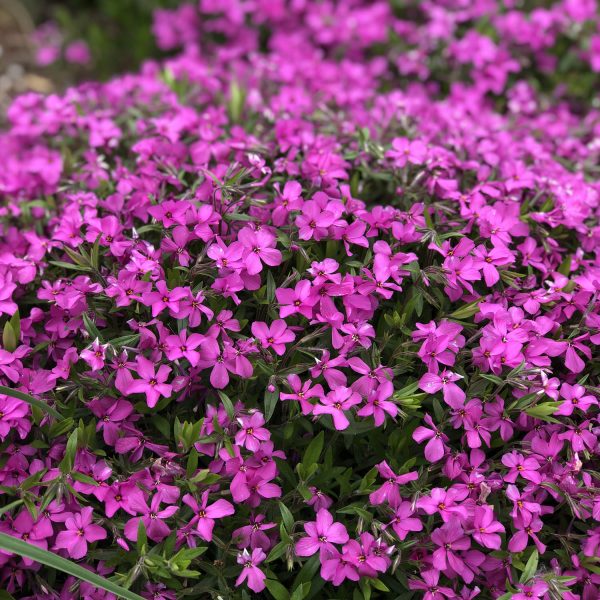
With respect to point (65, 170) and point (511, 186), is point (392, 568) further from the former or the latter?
point (65, 170)

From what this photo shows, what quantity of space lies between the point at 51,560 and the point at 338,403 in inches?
31.5

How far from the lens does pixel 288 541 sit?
1810mm

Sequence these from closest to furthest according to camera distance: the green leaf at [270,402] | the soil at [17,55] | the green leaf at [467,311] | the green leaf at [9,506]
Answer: the green leaf at [9,506] → the green leaf at [270,402] → the green leaf at [467,311] → the soil at [17,55]

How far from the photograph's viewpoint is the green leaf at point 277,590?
5.91ft

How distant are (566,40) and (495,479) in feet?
10.9

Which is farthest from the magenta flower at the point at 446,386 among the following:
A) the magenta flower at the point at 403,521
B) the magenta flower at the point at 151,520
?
the magenta flower at the point at 151,520

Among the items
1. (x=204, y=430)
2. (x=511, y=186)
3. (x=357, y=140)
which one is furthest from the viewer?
(x=357, y=140)

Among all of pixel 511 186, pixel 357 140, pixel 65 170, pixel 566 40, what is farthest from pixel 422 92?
pixel 65 170

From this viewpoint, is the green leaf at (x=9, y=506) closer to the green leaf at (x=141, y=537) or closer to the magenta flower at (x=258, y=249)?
the green leaf at (x=141, y=537)

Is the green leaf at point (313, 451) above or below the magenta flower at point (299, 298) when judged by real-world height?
below

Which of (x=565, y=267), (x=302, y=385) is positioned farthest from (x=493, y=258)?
(x=302, y=385)

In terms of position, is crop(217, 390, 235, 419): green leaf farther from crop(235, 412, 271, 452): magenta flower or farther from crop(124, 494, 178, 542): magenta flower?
crop(124, 494, 178, 542): magenta flower

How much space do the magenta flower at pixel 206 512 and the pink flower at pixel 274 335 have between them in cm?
43

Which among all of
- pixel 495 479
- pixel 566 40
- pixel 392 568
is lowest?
pixel 392 568
